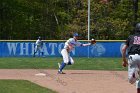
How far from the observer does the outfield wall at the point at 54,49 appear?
40.3 m

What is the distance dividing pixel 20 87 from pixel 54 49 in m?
25.7

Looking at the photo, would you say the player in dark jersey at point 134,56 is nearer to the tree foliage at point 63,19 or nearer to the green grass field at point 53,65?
the green grass field at point 53,65

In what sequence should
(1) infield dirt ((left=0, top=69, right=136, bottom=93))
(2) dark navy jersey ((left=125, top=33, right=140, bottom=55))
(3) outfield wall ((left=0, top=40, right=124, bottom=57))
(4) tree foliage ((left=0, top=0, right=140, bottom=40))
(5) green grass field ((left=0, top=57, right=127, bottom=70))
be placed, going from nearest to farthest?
(2) dark navy jersey ((left=125, top=33, right=140, bottom=55)) < (1) infield dirt ((left=0, top=69, right=136, bottom=93)) < (5) green grass field ((left=0, top=57, right=127, bottom=70)) < (3) outfield wall ((left=0, top=40, right=124, bottom=57)) < (4) tree foliage ((left=0, top=0, right=140, bottom=40))

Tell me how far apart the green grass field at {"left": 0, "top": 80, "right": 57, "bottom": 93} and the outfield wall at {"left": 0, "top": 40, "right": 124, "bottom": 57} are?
2344cm

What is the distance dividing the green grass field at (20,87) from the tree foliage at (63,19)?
1570 inches

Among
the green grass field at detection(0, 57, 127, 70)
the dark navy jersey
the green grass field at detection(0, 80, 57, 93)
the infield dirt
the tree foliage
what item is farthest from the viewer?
the tree foliage

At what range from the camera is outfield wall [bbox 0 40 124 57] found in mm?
40312

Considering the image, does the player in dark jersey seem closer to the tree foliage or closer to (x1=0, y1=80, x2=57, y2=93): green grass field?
(x1=0, y1=80, x2=57, y2=93): green grass field

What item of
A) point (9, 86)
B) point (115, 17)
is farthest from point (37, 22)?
point (9, 86)

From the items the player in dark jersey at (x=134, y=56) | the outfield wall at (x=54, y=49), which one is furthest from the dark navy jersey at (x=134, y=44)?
the outfield wall at (x=54, y=49)

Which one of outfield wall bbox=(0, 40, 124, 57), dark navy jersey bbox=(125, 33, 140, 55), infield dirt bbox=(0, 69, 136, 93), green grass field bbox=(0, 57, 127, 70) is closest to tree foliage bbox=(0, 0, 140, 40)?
outfield wall bbox=(0, 40, 124, 57)

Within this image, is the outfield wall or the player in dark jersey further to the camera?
the outfield wall

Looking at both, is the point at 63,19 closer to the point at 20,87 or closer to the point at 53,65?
the point at 53,65

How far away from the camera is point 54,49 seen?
134ft
